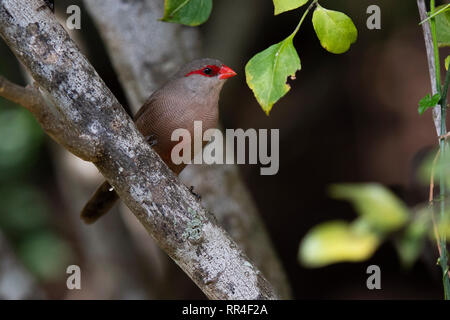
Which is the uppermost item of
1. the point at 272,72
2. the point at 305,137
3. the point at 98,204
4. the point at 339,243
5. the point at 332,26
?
the point at 332,26

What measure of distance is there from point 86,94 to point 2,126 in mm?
3645

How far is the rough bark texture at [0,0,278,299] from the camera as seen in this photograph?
6.86 ft

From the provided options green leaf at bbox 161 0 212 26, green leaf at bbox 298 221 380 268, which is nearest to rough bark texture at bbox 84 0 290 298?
green leaf at bbox 161 0 212 26

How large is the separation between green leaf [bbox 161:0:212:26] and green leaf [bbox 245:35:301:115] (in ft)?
1.03

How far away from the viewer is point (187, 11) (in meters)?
2.06

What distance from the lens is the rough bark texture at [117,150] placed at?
2090 millimetres

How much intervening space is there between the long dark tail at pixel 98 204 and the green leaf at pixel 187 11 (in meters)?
1.53

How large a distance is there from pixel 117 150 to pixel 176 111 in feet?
3.61

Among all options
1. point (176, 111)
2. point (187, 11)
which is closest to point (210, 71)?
point (176, 111)

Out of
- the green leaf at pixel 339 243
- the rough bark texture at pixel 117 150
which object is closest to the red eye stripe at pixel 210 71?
the rough bark texture at pixel 117 150

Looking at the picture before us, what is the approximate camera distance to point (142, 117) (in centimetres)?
329

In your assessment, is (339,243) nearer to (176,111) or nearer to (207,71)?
(176,111)
